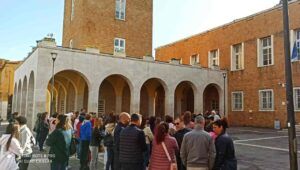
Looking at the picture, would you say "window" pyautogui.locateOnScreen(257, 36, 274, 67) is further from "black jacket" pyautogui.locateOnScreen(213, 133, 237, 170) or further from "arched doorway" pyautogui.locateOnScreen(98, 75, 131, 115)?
"black jacket" pyautogui.locateOnScreen(213, 133, 237, 170)

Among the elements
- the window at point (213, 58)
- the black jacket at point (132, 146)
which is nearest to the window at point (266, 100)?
the window at point (213, 58)

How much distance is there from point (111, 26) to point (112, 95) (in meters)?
6.69

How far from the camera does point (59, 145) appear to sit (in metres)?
6.32

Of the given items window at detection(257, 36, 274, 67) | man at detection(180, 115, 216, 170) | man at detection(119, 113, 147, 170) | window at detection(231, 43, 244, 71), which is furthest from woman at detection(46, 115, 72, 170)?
window at detection(231, 43, 244, 71)

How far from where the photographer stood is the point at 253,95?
28156mm

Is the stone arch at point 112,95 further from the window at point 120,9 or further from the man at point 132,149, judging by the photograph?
the man at point 132,149

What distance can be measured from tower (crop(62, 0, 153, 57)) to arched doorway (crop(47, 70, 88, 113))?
3.11 meters

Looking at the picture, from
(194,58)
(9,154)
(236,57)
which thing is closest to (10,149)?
(9,154)

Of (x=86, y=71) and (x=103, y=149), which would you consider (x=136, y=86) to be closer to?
(x=86, y=71)

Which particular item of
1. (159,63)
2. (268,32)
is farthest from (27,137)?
(268,32)

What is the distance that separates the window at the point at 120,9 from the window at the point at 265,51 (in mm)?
13624

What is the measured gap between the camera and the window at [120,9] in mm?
28531

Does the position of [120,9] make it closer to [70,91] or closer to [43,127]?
[70,91]

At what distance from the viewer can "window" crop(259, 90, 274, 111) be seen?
87.2 ft
